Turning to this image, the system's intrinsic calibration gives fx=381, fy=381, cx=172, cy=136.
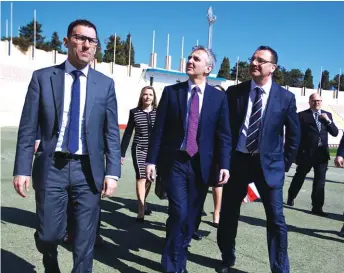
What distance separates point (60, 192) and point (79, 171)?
0.69 feet

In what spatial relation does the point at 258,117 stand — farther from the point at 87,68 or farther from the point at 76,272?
the point at 76,272

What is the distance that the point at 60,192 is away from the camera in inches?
114

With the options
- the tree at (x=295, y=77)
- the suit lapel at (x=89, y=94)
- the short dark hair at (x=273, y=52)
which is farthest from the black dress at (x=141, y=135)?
the tree at (x=295, y=77)

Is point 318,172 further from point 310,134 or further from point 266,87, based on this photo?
point 266,87

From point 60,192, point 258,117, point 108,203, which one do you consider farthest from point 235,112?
point 108,203

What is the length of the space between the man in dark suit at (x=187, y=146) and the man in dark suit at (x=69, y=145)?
0.74 m

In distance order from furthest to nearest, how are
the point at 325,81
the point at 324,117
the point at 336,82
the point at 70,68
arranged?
the point at 325,81 → the point at 336,82 → the point at 324,117 → the point at 70,68

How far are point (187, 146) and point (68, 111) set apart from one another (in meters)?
1.17

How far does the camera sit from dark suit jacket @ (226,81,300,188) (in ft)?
11.8

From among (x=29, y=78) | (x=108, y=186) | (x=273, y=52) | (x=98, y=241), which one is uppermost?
(x=29, y=78)

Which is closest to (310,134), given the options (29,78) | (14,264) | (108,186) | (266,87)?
(266,87)

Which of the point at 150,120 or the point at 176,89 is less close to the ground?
the point at 176,89

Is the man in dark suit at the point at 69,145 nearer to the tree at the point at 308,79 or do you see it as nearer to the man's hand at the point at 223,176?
the man's hand at the point at 223,176

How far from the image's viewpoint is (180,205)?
3.54 m
